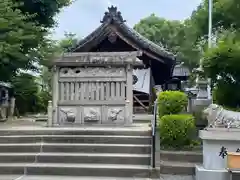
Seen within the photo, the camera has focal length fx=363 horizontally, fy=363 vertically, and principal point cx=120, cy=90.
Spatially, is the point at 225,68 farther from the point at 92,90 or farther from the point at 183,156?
the point at 92,90

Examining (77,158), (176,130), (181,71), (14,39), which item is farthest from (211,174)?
(181,71)

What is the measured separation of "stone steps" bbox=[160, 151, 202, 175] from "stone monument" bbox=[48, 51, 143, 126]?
7.93 ft

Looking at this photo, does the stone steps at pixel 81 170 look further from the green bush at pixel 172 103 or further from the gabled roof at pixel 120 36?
the gabled roof at pixel 120 36

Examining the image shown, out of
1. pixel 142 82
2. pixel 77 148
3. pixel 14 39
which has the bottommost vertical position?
pixel 77 148

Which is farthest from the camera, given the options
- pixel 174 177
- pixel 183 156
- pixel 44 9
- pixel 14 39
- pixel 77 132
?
pixel 44 9

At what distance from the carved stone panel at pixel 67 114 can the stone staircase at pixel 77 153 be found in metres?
1.36

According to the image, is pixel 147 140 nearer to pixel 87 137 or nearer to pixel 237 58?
pixel 87 137

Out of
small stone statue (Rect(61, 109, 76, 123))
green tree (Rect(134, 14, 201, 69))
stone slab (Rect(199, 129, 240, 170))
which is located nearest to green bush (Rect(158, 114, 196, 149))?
stone slab (Rect(199, 129, 240, 170))

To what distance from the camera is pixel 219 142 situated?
7211 mm

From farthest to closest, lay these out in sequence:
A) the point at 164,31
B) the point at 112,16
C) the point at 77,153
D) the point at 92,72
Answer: the point at 164,31, the point at 112,16, the point at 92,72, the point at 77,153

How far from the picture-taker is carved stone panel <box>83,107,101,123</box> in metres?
10.6

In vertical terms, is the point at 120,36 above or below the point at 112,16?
below

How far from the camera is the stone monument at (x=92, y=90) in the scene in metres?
10.6

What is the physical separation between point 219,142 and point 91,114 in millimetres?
4478
